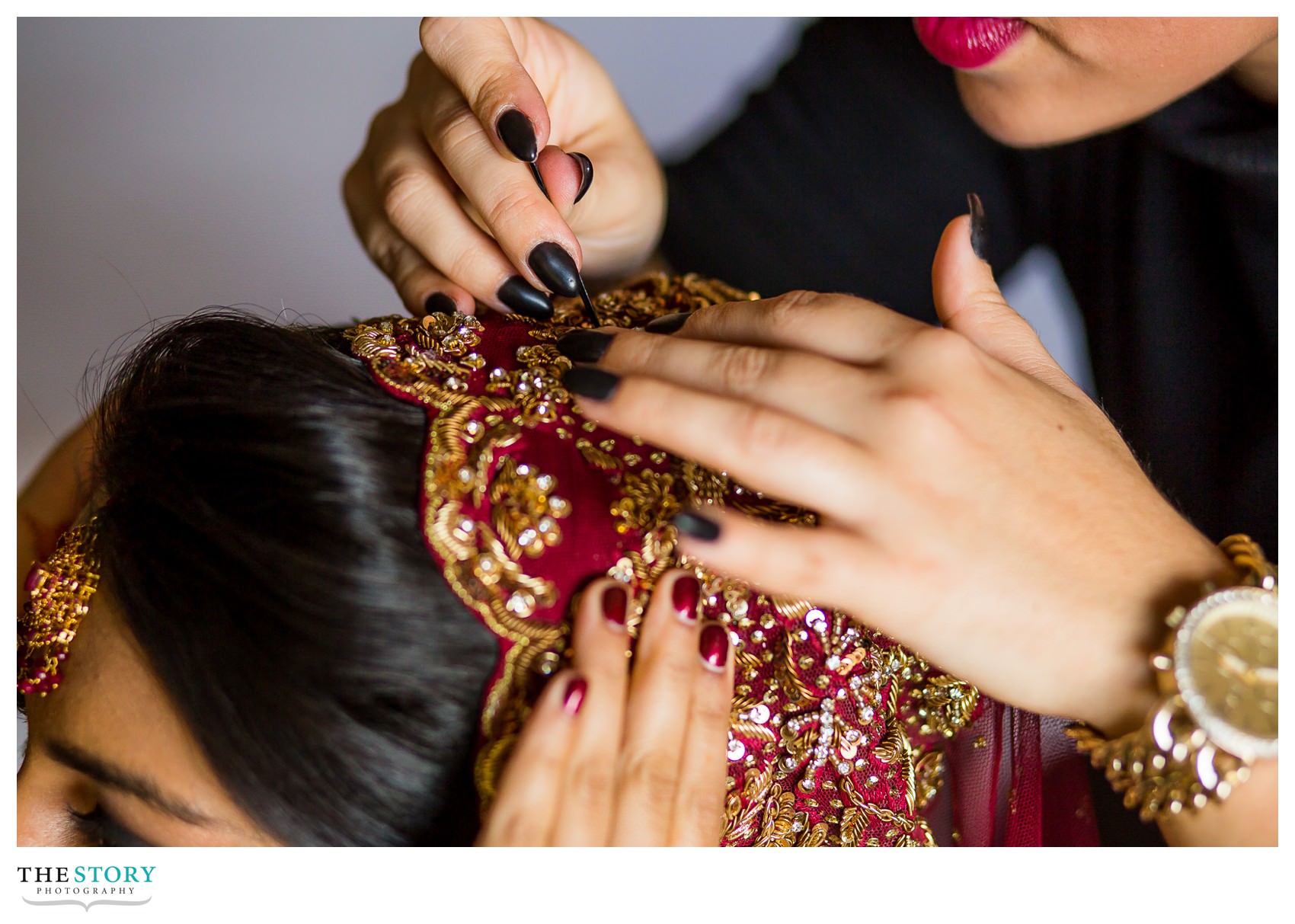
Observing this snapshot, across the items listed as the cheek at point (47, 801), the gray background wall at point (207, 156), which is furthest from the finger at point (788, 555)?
the gray background wall at point (207, 156)

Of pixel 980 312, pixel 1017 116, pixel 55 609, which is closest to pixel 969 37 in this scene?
pixel 1017 116

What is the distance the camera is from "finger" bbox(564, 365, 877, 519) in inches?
22.5

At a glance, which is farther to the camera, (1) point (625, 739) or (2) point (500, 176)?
(2) point (500, 176)

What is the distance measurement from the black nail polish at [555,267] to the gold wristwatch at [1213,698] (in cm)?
59

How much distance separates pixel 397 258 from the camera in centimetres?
106

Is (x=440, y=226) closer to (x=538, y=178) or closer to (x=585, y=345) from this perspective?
(x=538, y=178)

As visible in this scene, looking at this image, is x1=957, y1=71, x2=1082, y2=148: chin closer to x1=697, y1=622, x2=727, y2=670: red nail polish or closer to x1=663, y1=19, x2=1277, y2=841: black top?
x1=663, y1=19, x2=1277, y2=841: black top

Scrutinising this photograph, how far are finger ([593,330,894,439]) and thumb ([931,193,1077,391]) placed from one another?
0.54ft

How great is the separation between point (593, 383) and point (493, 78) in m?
0.44

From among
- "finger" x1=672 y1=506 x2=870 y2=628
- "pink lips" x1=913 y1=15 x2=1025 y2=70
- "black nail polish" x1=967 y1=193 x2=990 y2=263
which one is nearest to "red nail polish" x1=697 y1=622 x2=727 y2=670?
"finger" x1=672 y1=506 x2=870 y2=628

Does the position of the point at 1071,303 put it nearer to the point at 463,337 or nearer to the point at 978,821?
the point at 978,821

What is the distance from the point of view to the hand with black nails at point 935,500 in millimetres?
580

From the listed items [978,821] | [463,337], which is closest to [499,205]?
[463,337]
